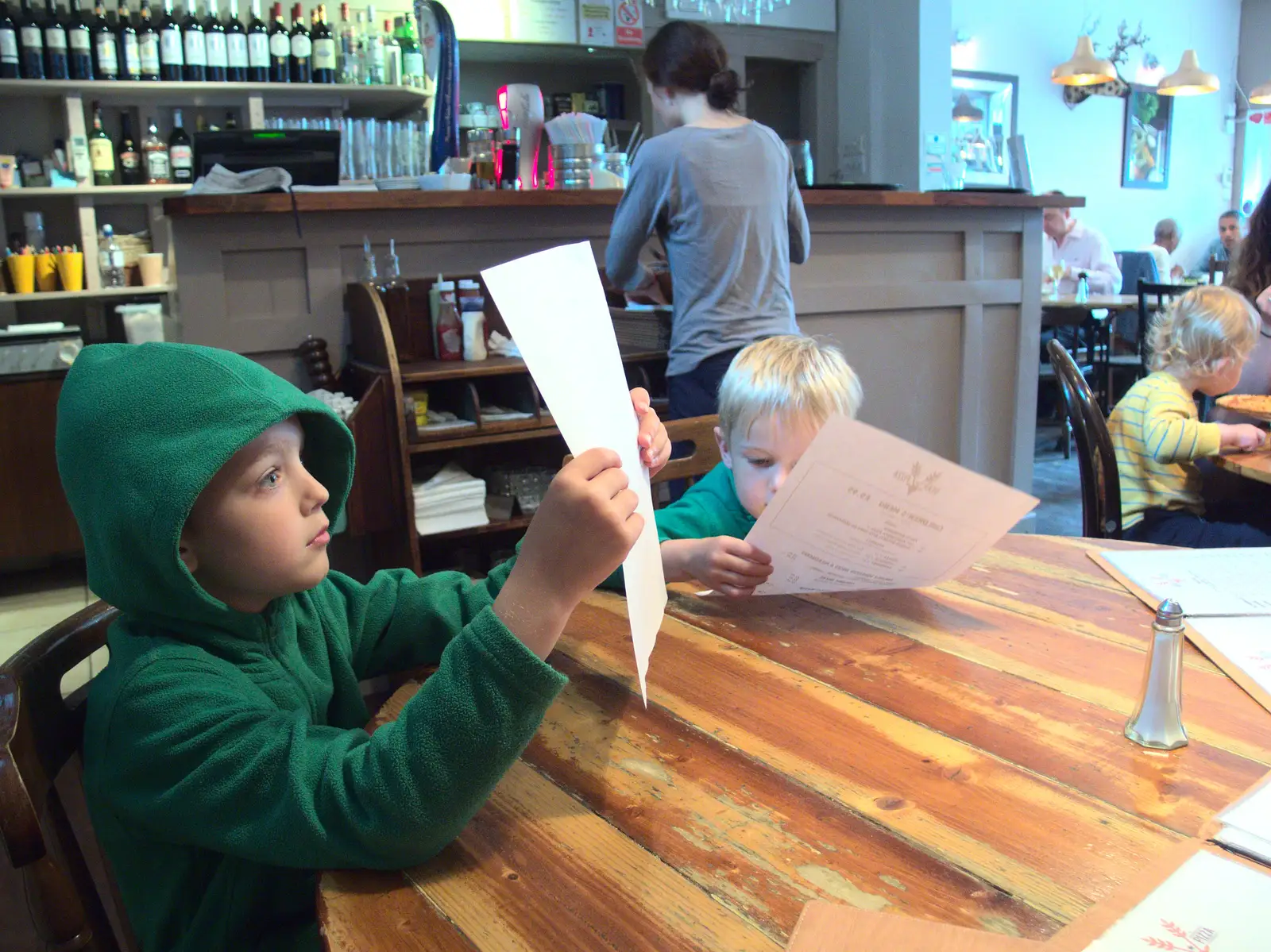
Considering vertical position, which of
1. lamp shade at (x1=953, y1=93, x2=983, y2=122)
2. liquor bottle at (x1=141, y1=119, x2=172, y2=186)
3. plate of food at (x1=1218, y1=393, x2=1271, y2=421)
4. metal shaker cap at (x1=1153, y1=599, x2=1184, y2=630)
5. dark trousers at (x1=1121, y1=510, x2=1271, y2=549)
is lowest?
dark trousers at (x1=1121, y1=510, x2=1271, y2=549)

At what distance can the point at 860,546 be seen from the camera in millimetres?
1033

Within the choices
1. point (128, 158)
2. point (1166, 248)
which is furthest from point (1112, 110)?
point (128, 158)

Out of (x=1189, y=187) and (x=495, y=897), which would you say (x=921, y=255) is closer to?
(x=495, y=897)

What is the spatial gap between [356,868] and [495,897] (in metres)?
0.11

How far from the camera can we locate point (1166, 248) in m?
8.45

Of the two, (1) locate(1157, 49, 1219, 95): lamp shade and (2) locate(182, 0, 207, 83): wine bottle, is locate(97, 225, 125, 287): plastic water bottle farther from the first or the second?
(1) locate(1157, 49, 1219, 95): lamp shade

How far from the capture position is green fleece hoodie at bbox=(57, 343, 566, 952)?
2.09 feet

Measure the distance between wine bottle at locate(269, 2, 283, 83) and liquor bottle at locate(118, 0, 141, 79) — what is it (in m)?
0.57

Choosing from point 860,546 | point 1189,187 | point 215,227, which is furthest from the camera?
point 1189,187

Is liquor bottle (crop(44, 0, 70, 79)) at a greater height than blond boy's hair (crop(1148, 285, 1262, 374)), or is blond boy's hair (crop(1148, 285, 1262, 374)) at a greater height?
liquor bottle (crop(44, 0, 70, 79))

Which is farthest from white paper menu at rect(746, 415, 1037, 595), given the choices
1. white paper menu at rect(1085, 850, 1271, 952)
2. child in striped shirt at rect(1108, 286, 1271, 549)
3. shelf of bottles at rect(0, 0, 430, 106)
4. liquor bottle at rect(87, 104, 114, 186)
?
liquor bottle at rect(87, 104, 114, 186)

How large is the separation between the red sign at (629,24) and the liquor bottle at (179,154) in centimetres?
228

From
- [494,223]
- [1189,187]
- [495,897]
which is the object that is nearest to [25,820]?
[495,897]

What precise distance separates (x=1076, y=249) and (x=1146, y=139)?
2844 millimetres
